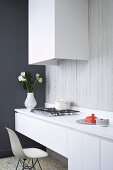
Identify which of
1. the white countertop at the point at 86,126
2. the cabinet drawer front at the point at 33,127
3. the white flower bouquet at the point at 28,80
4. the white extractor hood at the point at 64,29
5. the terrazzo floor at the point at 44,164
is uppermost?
the white extractor hood at the point at 64,29

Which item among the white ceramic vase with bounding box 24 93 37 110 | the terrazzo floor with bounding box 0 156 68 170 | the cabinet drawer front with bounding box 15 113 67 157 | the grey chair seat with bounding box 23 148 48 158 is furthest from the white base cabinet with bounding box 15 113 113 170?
the white ceramic vase with bounding box 24 93 37 110

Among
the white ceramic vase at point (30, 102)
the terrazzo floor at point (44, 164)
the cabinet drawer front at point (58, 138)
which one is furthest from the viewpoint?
the white ceramic vase at point (30, 102)

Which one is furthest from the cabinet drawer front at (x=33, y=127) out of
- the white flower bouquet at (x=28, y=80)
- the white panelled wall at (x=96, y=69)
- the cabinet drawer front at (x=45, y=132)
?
the white panelled wall at (x=96, y=69)

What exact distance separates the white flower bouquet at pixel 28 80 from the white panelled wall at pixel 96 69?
0.60m

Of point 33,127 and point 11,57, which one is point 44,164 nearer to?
point 33,127

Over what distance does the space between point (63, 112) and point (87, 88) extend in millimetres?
430

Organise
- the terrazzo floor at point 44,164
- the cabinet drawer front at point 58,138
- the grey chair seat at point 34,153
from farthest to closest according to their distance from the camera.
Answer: the terrazzo floor at point 44,164 < the grey chair seat at point 34,153 < the cabinet drawer front at point 58,138

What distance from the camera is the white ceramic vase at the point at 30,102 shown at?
376 centimetres

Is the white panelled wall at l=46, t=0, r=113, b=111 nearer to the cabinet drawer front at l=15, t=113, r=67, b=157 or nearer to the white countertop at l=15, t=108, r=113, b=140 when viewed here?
the white countertop at l=15, t=108, r=113, b=140

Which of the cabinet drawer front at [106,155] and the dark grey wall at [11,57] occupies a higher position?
the dark grey wall at [11,57]

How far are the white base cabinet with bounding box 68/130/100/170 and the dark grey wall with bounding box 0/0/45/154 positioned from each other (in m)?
1.85

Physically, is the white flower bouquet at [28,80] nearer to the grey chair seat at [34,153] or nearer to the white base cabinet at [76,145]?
the white base cabinet at [76,145]

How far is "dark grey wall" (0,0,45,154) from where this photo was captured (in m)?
3.81

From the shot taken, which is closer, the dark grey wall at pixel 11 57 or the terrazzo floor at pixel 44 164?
the terrazzo floor at pixel 44 164
